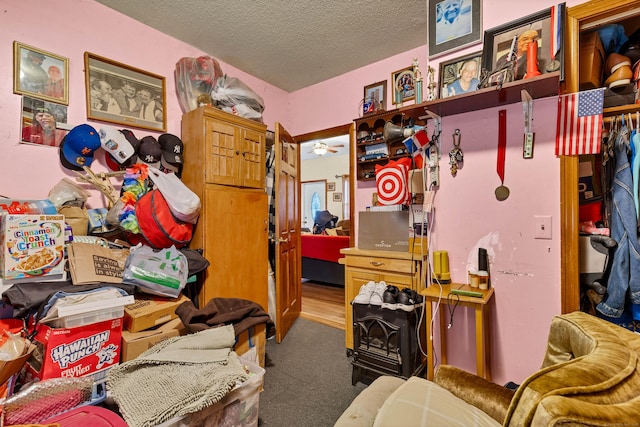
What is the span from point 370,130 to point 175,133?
6.19 feet

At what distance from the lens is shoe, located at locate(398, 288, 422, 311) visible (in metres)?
1.90

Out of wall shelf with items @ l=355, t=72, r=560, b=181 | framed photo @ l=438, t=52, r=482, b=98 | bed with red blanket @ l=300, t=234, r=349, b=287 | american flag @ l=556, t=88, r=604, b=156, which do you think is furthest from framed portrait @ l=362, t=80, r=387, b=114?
bed with red blanket @ l=300, t=234, r=349, b=287

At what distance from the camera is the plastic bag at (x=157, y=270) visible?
5.51 ft

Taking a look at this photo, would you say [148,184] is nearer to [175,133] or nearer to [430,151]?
[175,133]

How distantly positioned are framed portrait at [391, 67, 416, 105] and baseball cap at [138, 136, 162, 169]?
220 centimetres

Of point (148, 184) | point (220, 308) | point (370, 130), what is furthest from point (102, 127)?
point (370, 130)

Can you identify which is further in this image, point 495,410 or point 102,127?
point 102,127

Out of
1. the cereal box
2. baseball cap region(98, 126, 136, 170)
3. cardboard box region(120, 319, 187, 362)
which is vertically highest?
baseball cap region(98, 126, 136, 170)

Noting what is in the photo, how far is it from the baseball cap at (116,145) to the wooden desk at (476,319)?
7.52 ft

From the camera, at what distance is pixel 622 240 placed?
1519 millimetres

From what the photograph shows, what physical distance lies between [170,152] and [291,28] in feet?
4.74

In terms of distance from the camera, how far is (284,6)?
2160mm

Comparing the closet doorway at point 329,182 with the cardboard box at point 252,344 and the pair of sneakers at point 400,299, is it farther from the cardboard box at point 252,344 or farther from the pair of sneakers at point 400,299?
the cardboard box at point 252,344

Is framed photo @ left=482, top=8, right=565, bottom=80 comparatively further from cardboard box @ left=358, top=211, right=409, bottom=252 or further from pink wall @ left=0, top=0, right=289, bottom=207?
pink wall @ left=0, top=0, right=289, bottom=207
